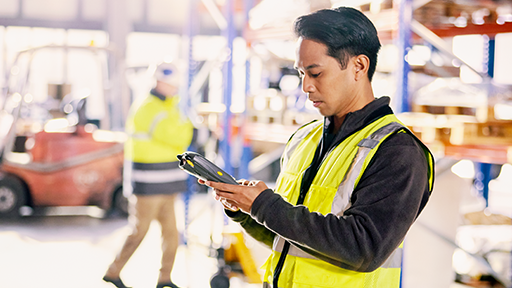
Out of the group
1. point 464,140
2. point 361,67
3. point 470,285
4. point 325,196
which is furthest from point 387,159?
point 470,285

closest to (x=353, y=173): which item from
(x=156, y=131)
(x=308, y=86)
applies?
(x=308, y=86)

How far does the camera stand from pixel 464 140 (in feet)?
11.5

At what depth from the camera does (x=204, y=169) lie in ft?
5.52

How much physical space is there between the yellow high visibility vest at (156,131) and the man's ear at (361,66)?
3530 mm

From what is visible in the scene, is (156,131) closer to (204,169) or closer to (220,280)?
(220,280)

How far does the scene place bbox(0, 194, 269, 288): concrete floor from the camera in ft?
18.0

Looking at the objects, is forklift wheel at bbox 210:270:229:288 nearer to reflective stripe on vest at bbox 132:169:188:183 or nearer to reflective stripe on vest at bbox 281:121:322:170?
reflective stripe on vest at bbox 132:169:188:183

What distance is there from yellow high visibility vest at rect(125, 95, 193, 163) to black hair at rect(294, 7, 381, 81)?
11.5 ft

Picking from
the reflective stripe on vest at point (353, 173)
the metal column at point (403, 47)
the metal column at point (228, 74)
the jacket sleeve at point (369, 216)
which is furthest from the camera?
the metal column at point (228, 74)

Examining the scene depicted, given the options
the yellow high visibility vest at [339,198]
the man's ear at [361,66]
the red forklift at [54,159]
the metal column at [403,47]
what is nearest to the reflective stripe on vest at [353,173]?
the yellow high visibility vest at [339,198]

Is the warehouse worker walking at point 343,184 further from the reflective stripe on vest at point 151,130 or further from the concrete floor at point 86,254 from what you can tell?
the concrete floor at point 86,254

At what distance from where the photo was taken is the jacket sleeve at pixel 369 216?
4.66 feet

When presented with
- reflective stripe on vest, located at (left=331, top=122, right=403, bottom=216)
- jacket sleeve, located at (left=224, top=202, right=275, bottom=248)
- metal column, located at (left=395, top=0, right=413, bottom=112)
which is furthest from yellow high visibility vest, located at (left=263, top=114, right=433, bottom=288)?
metal column, located at (left=395, top=0, right=413, bottom=112)

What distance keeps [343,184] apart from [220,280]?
3.77m
